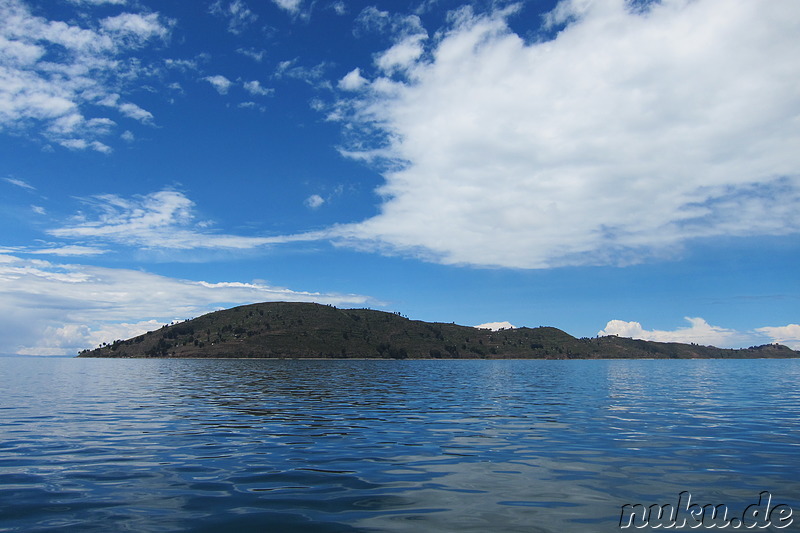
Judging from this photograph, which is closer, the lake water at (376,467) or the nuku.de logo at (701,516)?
the nuku.de logo at (701,516)

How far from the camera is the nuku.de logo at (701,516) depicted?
1200 centimetres

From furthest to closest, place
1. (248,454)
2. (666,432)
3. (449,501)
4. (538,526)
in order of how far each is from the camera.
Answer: (666,432) → (248,454) → (449,501) → (538,526)

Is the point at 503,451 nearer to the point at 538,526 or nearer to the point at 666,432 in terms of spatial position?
the point at 538,526

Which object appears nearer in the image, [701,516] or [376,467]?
[701,516]

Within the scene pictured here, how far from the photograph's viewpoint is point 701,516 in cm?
1272

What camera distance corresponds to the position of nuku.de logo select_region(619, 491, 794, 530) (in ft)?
39.4

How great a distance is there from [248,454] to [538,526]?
43.3 ft

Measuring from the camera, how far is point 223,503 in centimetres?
1340

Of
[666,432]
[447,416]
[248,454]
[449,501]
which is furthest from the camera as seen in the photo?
[447,416]

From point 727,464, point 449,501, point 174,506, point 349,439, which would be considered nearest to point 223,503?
point 174,506

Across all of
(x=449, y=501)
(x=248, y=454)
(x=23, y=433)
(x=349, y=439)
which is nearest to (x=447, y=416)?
(x=349, y=439)

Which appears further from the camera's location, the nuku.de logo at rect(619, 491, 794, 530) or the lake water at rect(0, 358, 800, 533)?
the lake water at rect(0, 358, 800, 533)

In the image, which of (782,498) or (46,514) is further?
(782,498)

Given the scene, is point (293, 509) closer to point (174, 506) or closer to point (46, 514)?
point (174, 506)
